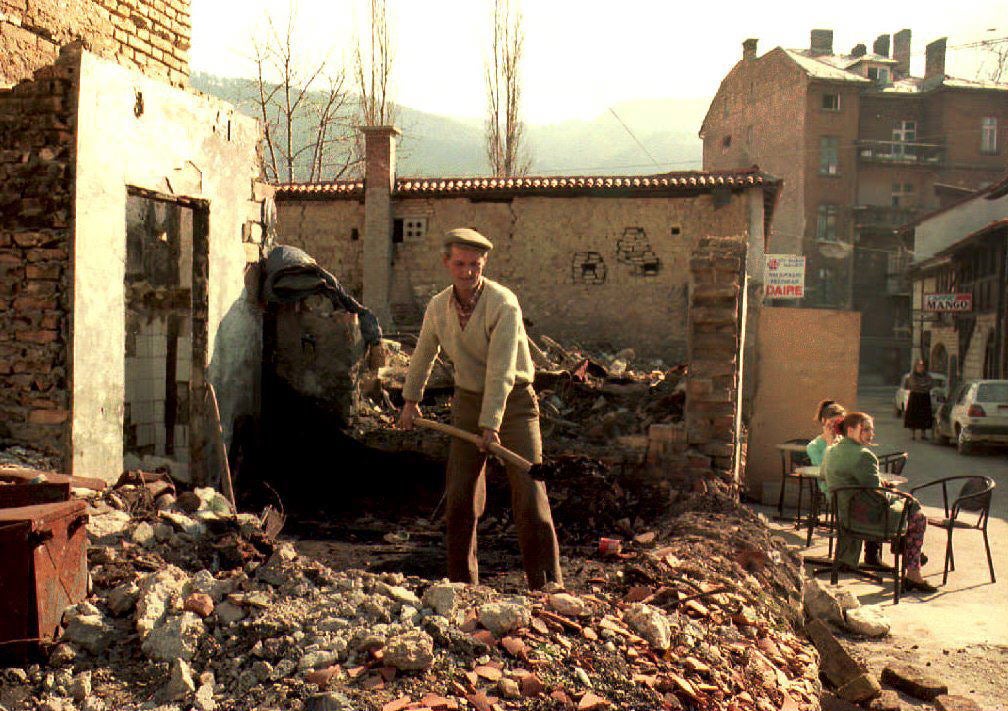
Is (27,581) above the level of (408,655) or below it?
above

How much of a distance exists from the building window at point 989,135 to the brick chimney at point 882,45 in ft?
20.2

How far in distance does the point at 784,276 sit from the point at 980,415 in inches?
179

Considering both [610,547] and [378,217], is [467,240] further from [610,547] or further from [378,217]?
[378,217]

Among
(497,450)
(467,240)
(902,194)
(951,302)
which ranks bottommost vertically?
(497,450)

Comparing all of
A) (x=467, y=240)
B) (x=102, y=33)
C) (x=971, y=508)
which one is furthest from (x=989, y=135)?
(x=467, y=240)

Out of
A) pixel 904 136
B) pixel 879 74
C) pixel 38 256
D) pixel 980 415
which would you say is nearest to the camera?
pixel 38 256

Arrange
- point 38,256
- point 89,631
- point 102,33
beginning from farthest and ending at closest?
point 102,33 < point 38,256 < point 89,631

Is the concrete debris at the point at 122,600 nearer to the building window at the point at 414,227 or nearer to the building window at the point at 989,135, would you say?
the building window at the point at 414,227

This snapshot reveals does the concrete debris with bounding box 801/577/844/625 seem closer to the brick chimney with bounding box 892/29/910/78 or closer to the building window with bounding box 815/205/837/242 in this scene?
the building window with bounding box 815/205/837/242

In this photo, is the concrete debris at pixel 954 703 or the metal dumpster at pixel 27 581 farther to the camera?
the concrete debris at pixel 954 703

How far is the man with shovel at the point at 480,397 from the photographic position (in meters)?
4.91

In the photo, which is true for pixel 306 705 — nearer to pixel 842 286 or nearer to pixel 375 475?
pixel 375 475

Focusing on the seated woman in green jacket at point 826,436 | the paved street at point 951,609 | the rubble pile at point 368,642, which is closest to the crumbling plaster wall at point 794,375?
the paved street at point 951,609

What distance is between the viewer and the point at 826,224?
127 feet
